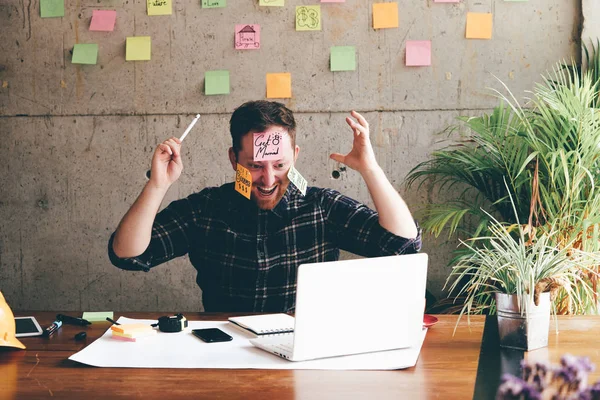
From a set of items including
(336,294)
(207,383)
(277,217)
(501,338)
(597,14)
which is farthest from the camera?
(597,14)

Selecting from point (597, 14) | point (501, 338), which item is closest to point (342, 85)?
point (597, 14)

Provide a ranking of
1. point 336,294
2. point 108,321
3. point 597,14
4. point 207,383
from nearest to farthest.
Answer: point 207,383 < point 336,294 < point 108,321 < point 597,14

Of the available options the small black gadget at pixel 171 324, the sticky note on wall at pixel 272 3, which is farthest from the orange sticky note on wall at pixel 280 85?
the small black gadget at pixel 171 324

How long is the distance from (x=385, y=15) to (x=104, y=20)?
51.9 inches

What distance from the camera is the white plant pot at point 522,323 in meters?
1.44

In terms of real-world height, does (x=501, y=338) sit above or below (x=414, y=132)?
below

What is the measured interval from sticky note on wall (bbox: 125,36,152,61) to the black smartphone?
1.91 meters

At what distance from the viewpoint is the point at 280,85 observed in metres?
3.16

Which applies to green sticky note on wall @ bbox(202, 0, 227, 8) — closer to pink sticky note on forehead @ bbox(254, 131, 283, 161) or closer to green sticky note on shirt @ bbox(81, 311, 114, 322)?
pink sticky note on forehead @ bbox(254, 131, 283, 161)

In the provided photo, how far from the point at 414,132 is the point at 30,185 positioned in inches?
73.2

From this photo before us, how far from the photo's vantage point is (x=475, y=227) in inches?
123

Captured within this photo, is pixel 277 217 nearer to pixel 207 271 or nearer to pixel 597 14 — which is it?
pixel 207 271

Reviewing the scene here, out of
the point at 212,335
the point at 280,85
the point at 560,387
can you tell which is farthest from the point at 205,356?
the point at 280,85

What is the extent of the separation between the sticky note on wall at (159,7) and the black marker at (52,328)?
188 cm
